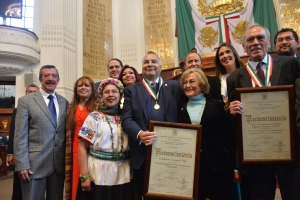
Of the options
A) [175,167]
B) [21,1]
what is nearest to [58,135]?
[175,167]

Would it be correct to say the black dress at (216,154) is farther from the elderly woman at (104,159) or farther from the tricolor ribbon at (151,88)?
the elderly woman at (104,159)

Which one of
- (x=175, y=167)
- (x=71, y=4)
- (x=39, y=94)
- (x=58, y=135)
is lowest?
(x=175, y=167)

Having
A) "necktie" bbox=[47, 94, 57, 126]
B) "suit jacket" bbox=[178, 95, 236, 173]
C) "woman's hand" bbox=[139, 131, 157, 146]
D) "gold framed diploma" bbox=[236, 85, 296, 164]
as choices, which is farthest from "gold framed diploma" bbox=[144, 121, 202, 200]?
"necktie" bbox=[47, 94, 57, 126]

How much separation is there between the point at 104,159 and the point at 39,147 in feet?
2.34

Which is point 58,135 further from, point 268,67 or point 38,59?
→ point 38,59

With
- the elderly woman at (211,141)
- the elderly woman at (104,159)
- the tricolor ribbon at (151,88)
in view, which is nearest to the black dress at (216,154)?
the elderly woman at (211,141)

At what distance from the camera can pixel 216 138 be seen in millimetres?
1896

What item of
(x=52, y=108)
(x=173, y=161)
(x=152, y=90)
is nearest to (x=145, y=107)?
(x=152, y=90)

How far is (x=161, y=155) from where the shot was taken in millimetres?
1799

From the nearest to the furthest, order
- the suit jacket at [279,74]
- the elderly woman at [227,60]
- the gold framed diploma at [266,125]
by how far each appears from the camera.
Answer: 1. the gold framed diploma at [266,125]
2. the suit jacket at [279,74]
3. the elderly woman at [227,60]

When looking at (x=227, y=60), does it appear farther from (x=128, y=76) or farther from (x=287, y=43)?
(x=128, y=76)

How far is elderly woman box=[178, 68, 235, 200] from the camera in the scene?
187 centimetres

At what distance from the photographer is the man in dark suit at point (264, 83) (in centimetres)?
162

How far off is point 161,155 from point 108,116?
0.60 metres
